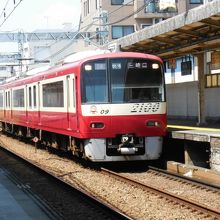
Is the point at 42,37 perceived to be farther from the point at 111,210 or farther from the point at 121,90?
the point at 111,210

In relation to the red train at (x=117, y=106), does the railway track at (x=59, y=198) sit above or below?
below

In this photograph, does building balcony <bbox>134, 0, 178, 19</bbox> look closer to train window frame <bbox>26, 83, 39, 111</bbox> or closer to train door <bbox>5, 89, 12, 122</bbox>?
train door <bbox>5, 89, 12, 122</bbox>

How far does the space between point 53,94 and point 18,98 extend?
8689 millimetres

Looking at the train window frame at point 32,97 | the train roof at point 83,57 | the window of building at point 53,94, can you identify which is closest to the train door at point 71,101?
the train roof at point 83,57

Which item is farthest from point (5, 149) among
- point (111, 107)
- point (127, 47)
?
point (111, 107)

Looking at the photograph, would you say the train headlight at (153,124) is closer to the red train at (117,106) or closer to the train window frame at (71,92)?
the red train at (117,106)

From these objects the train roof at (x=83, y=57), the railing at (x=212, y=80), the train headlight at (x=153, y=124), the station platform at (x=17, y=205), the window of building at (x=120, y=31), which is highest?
the window of building at (x=120, y=31)

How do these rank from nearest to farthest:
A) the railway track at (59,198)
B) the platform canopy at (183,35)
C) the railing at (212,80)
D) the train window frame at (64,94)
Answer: the railway track at (59,198) → the platform canopy at (183,35) → the train window frame at (64,94) → the railing at (212,80)

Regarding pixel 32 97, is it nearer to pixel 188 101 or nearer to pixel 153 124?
pixel 188 101

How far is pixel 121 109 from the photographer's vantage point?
539 inches

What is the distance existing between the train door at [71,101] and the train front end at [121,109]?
610 millimetres

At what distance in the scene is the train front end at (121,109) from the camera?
44.8ft

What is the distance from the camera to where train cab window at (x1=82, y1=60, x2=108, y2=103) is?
13703 millimetres

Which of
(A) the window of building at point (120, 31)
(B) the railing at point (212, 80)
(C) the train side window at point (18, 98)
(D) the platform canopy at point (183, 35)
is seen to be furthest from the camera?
(A) the window of building at point (120, 31)
